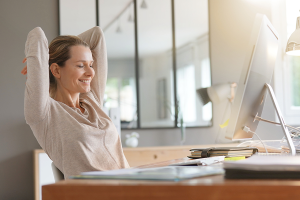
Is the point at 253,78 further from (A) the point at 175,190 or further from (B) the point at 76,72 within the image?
(B) the point at 76,72

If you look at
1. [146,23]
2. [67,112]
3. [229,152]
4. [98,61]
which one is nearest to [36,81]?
[67,112]

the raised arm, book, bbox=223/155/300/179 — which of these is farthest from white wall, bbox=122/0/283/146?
book, bbox=223/155/300/179

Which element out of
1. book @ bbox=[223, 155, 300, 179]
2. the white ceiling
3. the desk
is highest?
the white ceiling

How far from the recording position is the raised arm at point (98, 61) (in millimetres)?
1787

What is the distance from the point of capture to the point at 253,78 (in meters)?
1.12

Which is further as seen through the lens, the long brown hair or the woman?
the long brown hair

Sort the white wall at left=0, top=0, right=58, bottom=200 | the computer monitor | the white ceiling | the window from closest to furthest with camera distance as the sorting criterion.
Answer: the computer monitor, the white wall at left=0, top=0, right=58, bottom=200, the white ceiling, the window

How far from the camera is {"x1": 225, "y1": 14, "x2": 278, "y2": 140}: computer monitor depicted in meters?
1.08

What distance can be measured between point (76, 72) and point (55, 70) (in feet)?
0.37

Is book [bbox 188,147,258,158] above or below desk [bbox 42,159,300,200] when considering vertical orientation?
below

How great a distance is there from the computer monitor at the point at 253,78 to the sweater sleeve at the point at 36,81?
0.75m

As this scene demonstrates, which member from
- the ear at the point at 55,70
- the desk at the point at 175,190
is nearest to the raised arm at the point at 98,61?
the ear at the point at 55,70

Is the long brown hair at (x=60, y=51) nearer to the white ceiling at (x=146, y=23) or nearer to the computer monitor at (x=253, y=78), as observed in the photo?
the computer monitor at (x=253, y=78)

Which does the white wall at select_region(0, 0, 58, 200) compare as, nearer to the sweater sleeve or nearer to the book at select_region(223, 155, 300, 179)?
the sweater sleeve
